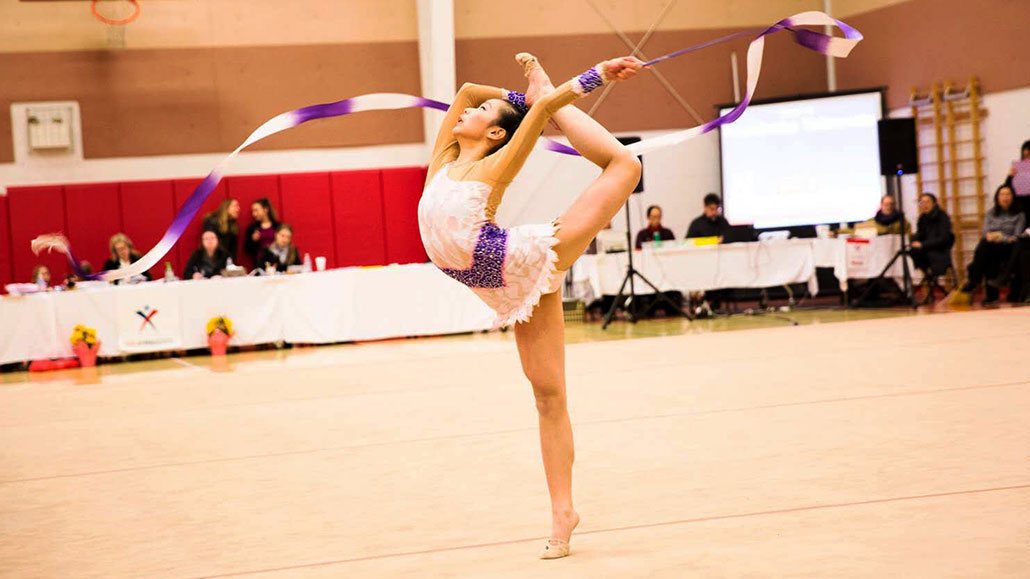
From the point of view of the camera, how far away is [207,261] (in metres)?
11.3

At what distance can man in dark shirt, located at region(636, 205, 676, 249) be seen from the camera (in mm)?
12602

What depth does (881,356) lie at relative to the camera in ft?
21.9

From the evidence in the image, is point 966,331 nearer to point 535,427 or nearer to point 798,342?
point 798,342

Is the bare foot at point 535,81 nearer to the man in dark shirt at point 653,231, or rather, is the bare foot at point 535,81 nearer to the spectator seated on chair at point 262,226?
the man in dark shirt at point 653,231

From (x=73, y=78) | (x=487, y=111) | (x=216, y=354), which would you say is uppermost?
(x=73, y=78)

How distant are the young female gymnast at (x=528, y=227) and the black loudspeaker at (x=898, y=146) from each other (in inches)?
355

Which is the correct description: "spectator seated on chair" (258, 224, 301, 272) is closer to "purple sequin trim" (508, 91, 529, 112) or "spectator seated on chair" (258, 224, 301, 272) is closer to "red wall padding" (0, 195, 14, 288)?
"red wall padding" (0, 195, 14, 288)

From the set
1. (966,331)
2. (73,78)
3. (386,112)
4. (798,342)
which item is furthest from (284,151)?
(966,331)

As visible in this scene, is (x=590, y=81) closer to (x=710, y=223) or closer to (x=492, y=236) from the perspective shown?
(x=492, y=236)

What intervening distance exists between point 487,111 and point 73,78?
38.1 feet

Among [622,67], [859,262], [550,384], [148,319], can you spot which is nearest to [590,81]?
[622,67]

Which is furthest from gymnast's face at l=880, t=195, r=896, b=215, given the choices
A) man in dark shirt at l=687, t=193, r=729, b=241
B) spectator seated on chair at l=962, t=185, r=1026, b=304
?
man in dark shirt at l=687, t=193, r=729, b=241

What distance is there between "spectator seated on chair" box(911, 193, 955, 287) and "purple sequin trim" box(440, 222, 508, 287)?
31.9ft

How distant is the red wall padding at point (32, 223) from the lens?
41.0 feet
